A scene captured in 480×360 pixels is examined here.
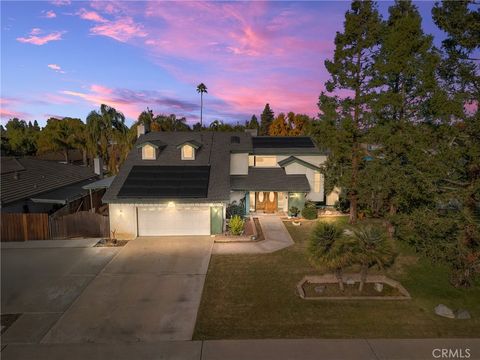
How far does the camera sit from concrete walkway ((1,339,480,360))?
933 centimetres

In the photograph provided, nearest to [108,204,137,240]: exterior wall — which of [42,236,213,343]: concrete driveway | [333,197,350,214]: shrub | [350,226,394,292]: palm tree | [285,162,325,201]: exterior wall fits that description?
[42,236,213,343]: concrete driveway

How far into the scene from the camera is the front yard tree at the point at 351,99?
2130 cm

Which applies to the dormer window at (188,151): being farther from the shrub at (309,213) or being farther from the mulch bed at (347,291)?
the mulch bed at (347,291)

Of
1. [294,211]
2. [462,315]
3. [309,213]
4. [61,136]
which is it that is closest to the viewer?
[462,315]

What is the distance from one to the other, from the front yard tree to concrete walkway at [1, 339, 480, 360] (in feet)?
46.4

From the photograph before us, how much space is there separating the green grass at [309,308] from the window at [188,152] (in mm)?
11556

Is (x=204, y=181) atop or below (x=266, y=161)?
below

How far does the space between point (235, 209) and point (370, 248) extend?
13.7 m

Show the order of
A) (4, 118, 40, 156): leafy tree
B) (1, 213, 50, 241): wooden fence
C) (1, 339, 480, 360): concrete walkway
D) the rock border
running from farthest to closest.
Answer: (4, 118, 40, 156): leafy tree, (1, 213, 50, 241): wooden fence, the rock border, (1, 339, 480, 360): concrete walkway

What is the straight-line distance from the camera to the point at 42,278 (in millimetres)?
15156

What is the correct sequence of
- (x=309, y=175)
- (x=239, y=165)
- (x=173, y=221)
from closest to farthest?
1. (x=173, y=221)
2. (x=239, y=165)
3. (x=309, y=175)

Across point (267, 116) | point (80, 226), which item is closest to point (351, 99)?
point (80, 226)

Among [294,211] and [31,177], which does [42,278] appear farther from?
[294,211]

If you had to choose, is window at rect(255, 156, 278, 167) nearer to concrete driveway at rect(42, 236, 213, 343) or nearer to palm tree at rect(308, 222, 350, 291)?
concrete driveway at rect(42, 236, 213, 343)
